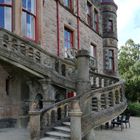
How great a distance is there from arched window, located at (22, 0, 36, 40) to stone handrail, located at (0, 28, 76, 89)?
2.18 metres

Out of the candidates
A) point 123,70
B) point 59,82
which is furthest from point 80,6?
point 123,70

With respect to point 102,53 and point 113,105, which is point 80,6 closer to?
point 102,53

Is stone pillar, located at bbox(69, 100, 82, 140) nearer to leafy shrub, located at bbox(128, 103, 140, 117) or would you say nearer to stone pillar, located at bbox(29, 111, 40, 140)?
stone pillar, located at bbox(29, 111, 40, 140)

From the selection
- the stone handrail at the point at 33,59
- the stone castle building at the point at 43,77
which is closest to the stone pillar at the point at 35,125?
the stone castle building at the point at 43,77

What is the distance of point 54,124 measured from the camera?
1285 cm

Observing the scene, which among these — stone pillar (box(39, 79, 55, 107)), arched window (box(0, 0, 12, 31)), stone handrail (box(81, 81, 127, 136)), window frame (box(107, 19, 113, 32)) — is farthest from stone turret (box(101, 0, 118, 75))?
stone pillar (box(39, 79, 55, 107))

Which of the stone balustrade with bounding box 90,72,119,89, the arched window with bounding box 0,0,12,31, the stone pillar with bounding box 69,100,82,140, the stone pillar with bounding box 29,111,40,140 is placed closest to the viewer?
the stone pillar with bounding box 69,100,82,140

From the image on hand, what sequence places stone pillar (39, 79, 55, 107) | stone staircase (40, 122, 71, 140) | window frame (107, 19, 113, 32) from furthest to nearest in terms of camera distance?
window frame (107, 19, 113, 32)
stone pillar (39, 79, 55, 107)
stone staircase (40, 122, 71, 140)

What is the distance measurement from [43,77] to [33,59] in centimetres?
84

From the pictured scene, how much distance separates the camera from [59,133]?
12.2 metres

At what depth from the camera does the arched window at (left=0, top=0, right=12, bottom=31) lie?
15.2m

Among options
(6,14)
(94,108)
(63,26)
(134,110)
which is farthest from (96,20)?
(94,108)

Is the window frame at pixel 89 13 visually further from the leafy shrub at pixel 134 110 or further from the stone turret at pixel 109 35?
the leafy shrub at pixel 134 110

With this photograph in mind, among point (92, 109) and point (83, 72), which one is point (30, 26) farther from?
point (92, 109)
